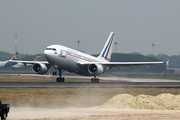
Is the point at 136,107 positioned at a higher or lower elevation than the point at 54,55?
lower

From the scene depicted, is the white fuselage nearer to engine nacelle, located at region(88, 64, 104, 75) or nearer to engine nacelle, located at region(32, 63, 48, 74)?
engine nacelle, located at region(88, 64, 104, 75)

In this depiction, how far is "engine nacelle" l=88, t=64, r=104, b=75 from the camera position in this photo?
59.5 metres

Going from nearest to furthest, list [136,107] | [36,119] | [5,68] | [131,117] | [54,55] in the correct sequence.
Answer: [36,119] < [131,117] < [136,107] < [54,55] < [5,68]

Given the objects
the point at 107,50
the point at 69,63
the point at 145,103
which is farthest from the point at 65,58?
the point at 145,103

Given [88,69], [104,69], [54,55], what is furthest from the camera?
[104,69]

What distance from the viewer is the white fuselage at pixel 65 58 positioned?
55.7 meters

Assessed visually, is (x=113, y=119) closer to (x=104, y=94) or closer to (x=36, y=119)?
(x=36, y=119)

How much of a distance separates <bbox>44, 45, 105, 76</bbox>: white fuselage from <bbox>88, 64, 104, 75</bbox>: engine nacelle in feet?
3.37

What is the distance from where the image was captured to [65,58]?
57.1m

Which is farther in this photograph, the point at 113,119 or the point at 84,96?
the point at 84,96

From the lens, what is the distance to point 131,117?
69.2 feet

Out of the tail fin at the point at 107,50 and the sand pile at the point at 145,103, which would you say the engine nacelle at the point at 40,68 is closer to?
the tail fin at the point at 107,50

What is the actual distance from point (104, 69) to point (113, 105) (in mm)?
37545

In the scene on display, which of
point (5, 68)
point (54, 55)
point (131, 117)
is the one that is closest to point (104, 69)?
point (54, 55)
